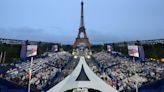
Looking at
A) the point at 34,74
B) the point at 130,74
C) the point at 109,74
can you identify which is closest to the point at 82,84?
the point at 109,74

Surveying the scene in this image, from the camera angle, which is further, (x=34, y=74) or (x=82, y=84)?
(x=34, y=74)

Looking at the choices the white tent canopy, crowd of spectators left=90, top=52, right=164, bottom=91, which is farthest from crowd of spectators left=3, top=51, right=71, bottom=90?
crowd of spectators left=90, top=52, right=164, bottom=91

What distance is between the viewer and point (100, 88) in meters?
37.4

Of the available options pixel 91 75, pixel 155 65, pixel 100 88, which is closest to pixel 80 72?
pixel 91 75

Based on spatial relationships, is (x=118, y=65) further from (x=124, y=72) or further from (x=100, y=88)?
(x=100, y=88)

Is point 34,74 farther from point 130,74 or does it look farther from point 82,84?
point 130,74

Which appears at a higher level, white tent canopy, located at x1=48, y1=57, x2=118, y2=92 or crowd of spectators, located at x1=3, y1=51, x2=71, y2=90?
crowd of spectators, located at x1=3, y1=51, x2=71, y2=90

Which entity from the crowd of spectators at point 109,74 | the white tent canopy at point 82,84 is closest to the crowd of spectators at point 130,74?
the crowd of spectators at point 109,74

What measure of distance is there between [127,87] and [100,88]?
4.03m

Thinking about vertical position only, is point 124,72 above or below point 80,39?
below

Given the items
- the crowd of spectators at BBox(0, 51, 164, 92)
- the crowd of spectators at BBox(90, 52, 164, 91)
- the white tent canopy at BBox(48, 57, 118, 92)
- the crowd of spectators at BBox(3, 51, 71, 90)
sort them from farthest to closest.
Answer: the crowd of spectators at BBox(90, 52, 164, 91)
the crowd of spectators at BBox(0, 51, 164, 92)
the crowd of spectators at BBox(3, 51, 71, 90)
the white tent canopy at BBox(48, 57, 118, 92)

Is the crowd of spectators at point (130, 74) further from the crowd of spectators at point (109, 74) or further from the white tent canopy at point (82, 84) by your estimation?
the white tent canopy at point (82, 84)

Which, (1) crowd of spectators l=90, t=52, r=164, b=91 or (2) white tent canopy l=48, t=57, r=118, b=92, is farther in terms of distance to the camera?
(1) crowd of spectators l=90, t=52, r=164, b=91

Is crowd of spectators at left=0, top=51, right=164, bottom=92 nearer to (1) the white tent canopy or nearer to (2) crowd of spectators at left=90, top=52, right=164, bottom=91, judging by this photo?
(2) crowd of spectators at left=90, top=52, right=164, bottom=91
